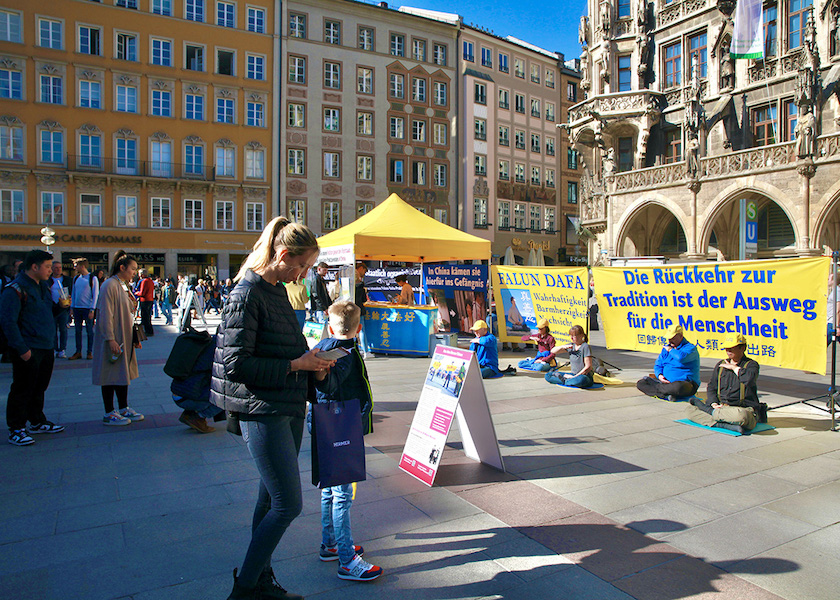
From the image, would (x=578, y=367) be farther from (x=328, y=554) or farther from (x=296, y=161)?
(x=296, y=161)

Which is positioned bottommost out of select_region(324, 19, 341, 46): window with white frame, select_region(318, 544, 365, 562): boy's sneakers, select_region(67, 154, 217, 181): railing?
select_region(318, 544, 365, 562): boy's sneakers

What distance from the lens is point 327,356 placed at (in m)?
2.72

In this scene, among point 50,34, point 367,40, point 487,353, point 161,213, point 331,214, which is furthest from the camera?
point 367,40

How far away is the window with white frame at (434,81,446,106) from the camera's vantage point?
44531mm

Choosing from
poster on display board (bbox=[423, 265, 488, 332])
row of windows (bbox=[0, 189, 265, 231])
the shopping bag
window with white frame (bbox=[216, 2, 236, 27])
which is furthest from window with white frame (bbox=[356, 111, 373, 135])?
the shopping bag

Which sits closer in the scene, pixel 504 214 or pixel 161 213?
pixel 161 213

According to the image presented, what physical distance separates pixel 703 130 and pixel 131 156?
31417 millimetres

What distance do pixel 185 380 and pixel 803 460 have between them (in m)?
6.11

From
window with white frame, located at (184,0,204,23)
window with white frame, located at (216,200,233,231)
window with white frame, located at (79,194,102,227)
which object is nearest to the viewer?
window with white frame, located at (79,194,102,227)

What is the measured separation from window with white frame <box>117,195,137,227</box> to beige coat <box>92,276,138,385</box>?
33.3 m

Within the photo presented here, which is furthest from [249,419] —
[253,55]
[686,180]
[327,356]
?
[253,55]

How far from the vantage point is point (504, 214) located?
158 ft

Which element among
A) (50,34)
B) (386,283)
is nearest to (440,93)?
(50,34)

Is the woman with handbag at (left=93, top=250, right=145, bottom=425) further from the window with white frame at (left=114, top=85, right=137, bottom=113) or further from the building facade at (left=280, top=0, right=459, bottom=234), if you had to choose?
the window with white frame at (left=114, top=85, right=137, bottom=113)
